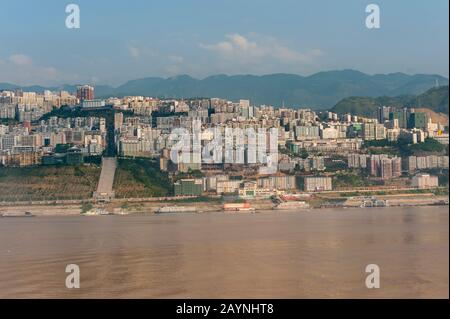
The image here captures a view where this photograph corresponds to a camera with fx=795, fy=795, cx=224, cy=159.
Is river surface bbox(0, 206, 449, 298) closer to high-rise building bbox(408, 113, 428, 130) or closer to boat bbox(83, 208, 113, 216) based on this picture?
boat bbox(83, 208, 113, 216)

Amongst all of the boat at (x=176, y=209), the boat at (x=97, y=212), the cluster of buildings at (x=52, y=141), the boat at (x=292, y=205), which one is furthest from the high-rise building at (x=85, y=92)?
the boat at (x=292, y=205)

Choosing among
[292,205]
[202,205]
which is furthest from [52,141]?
[292,205]

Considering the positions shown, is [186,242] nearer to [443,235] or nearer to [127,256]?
[127,256]

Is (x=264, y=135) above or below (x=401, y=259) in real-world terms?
above

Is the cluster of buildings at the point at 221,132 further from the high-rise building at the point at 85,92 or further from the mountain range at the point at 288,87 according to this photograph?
the mountain range at the point at 288,87

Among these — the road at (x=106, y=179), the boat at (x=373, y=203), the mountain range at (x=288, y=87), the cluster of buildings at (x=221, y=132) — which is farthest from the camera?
the mountain range at (x=288, y=87)
